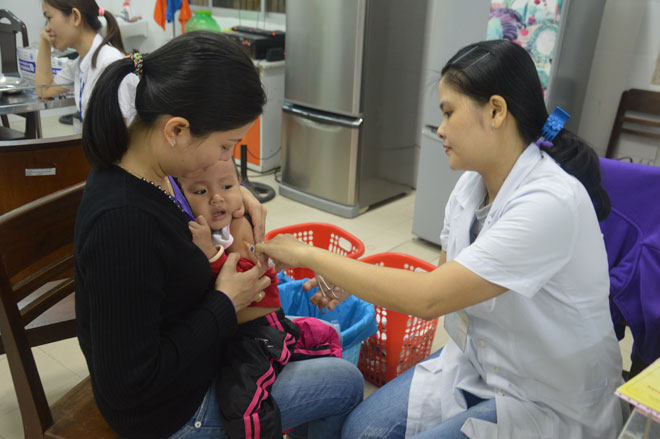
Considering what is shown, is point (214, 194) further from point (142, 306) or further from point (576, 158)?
point (576, 158)

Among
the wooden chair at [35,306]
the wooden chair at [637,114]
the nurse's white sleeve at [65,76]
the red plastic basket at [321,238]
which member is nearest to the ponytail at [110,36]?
the nurse's white sleeve at [65,76]

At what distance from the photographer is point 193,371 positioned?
3.53 feet

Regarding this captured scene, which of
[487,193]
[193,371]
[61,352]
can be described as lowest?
[61,352]

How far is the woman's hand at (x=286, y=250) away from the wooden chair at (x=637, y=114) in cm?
252

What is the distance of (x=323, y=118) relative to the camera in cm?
349

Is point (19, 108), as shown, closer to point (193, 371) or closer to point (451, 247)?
point (193, 371)

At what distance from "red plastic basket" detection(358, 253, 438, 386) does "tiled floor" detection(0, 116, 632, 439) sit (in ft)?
0.36

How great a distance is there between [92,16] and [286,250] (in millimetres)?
1934

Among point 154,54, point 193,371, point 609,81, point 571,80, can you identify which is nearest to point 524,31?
point 571,80

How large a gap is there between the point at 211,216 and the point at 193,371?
0.38 meters

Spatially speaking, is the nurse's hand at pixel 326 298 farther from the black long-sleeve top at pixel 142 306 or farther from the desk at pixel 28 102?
the desk at pixel 28 102

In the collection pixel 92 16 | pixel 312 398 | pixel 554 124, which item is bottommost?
pixel 312 398

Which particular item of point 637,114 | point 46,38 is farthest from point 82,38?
point 637,114

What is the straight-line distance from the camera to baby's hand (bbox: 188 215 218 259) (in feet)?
3.51
